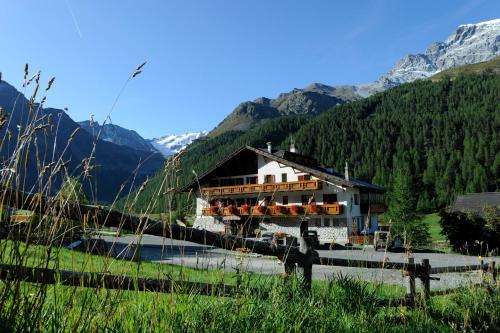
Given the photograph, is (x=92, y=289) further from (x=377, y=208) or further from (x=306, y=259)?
(x=377, y=208)

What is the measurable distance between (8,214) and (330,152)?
150003 mm

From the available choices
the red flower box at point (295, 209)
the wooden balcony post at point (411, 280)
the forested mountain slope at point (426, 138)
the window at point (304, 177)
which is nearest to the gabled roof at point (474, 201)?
the window at point (304, 177)

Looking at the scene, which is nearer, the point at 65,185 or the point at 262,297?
the point at 65,185

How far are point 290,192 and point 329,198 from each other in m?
4.28

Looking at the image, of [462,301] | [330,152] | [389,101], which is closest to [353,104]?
[389,101]

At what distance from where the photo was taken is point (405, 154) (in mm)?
134250

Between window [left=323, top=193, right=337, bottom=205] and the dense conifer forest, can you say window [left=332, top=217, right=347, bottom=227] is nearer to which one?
window [left=323, top=193, right=337, bottom=205]

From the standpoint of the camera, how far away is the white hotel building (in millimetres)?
42750

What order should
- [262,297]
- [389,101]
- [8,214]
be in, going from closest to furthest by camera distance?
1. [8,214]
2. [262,297]
3. [389,101]

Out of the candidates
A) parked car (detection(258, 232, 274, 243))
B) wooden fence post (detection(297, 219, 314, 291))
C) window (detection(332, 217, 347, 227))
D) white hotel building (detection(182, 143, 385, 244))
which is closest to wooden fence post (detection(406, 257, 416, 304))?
wooden fence post (detection(297, 219, 314, 291))

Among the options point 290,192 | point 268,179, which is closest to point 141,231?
point 290,192

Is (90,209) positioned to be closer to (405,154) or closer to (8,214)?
(8,214)

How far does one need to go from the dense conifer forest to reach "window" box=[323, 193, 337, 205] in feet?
192

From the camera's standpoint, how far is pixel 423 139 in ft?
464
